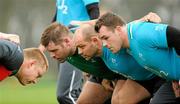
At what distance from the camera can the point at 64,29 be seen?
24.0ft

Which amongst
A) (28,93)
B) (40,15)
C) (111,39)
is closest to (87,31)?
(111,39)

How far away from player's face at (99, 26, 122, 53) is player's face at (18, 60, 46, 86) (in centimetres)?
67

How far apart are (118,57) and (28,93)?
1228cm

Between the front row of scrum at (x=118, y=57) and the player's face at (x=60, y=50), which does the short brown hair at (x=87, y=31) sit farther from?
the player's face at (x=60, y=50)

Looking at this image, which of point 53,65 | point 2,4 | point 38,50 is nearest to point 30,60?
point 38,50

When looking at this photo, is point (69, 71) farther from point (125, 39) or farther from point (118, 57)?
point (125, 39)

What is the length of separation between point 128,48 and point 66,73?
1639mm

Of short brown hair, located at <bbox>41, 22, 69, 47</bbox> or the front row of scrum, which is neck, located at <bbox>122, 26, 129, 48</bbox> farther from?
short brown hair, located at <bbox>41, 22, 69, 47</bbox>

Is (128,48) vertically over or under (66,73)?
over

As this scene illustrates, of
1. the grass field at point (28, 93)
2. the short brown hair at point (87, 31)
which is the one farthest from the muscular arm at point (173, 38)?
the grass field at point (28, 93)

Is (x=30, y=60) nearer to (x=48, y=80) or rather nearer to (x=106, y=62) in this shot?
(x=106, y=62)

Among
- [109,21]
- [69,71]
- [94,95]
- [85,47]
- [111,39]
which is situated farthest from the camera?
[69,71]

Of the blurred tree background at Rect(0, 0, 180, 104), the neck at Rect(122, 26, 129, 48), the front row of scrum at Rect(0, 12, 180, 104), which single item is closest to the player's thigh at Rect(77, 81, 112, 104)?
the front row of scrum at Rect(0, 12, 180, 104)

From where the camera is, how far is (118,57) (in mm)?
7047
